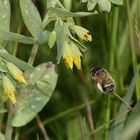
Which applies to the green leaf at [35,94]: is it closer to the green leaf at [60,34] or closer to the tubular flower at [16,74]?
the tubular flower at [16,74]

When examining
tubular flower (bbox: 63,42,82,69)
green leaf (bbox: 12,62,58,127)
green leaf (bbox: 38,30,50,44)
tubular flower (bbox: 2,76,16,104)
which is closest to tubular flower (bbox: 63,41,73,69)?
tubular flower (bbox: 63,42,82,69)

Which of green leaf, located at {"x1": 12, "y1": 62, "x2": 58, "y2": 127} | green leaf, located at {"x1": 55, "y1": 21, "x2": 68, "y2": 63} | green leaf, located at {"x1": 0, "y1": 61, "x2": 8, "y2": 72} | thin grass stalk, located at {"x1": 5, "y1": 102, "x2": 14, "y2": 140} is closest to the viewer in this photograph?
green leaf, located at {"x1": 55, "y1": 21, "x2": 68, "y2": 63}

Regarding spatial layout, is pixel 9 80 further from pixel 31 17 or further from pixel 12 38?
pixel 31 17

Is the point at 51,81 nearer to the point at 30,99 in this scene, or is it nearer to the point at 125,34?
the point at 30,99

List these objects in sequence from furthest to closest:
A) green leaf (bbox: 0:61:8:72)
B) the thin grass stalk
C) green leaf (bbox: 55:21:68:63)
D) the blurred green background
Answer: the blurred green background → the thin grass stalk → green leaf (bbox: 0:61:8:72) → green leaf (bbox: 55:21:68:63)

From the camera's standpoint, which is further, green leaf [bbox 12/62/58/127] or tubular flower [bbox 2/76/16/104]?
green leaf [bbox 12/62/58/127]

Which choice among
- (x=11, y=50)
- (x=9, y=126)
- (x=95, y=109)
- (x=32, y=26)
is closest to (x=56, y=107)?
(x=95, y=109)

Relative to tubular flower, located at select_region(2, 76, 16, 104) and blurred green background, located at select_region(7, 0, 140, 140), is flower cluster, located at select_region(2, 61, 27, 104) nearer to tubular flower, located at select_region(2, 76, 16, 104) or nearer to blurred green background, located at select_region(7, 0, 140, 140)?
tubular flower, located at select_region(2, 76, 16, 104)

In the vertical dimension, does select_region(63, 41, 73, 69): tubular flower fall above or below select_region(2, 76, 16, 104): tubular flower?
above
